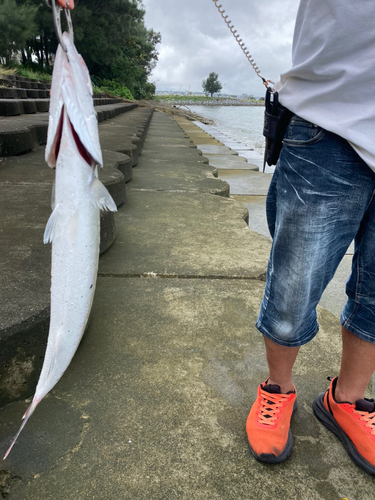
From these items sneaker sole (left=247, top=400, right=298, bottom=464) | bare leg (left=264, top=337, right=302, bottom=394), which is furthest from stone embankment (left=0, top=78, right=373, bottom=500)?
bare leg (left=264, top=337, right=302, bottom=394)

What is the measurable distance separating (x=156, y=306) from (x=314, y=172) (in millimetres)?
1122

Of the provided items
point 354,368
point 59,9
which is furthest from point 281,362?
point 59,9

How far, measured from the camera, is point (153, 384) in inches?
55.4

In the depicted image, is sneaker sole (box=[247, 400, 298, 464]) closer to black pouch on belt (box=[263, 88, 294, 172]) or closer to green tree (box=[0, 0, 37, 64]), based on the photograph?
black pouch on belt (box=[263, 88, 294, 172])

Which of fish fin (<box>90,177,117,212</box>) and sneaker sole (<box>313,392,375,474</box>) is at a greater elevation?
fish fin (<box>90,177,117,212</box>)

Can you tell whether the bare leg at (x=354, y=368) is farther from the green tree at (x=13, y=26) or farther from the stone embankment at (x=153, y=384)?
the green tree at (x=13, y=26)

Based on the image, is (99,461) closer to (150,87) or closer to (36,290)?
(36,290)

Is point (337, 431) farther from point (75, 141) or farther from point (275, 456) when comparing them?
point (75, 141)

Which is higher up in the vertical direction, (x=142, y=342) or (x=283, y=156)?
(x=283, y=156)

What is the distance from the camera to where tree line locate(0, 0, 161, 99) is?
19806mm

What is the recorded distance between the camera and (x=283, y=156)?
3.82ft

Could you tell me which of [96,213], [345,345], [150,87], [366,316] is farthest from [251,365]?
[150,87]

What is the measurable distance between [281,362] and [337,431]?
0.32 m

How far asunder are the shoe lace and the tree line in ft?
71.9
